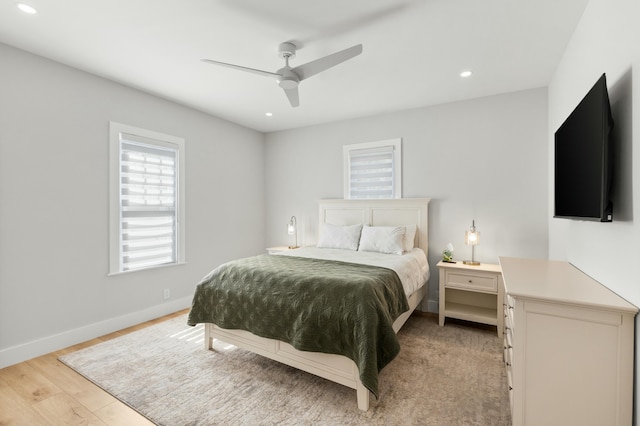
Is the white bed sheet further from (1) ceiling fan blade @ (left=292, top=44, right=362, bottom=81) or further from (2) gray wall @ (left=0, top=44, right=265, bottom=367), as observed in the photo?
→ (2) gray wall @ (left=0, top=44, right=265, bottom=367)

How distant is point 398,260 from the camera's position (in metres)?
2.92

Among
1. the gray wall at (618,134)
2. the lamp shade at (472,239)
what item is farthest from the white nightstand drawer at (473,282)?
the gray wall at (618,134)

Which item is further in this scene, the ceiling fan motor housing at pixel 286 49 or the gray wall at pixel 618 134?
the ceiling fan motor housing at pixel 286 49

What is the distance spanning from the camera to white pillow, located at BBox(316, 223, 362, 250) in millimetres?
3783

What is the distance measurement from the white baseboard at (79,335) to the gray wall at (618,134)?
405 cm

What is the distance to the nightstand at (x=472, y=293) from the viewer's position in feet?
9.87

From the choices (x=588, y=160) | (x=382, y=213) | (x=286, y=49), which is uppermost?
(x=286, y=49)

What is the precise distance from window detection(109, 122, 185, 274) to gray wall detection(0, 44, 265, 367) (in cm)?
9

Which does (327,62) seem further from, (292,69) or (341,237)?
(341,237)

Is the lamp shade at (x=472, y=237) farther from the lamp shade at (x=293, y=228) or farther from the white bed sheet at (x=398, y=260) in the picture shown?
the lamp shade at (x=293, y=228)

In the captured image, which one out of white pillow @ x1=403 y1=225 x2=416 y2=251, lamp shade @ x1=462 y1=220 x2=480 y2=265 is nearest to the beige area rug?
lamp shade @ x1=462 y1=220 x2=480 y2=265

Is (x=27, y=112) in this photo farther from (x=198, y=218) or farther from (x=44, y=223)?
(x=198, y=218)

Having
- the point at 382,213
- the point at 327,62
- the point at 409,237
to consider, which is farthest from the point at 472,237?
the point at 327,62

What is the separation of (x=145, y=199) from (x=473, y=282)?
12.6ft
